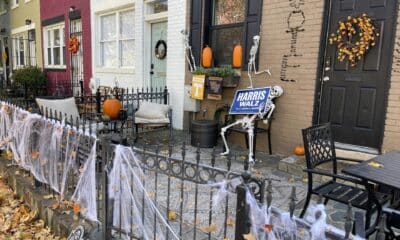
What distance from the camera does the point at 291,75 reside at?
4930 mm

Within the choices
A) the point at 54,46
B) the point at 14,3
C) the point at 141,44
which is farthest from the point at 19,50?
the point at 141,44

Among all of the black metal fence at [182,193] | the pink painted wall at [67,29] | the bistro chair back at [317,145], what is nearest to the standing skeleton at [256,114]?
the black metal fence at [182,193]

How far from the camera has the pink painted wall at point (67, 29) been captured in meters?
9.87

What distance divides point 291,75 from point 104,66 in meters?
6.35

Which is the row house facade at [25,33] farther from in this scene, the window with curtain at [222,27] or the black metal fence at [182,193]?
the black metal fence at [182,193]

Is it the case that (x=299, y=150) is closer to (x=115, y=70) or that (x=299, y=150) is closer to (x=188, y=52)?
(x=188, y=52)

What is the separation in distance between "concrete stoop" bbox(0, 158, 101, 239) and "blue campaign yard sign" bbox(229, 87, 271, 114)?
9.56 ft

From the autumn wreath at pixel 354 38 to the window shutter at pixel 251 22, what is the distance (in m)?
1.33

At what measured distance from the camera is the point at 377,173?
2297mm

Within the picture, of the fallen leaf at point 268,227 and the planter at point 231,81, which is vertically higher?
the planter at point 231,81

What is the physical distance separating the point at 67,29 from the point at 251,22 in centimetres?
789

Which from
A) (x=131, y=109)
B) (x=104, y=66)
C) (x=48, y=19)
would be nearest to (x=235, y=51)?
(x=131, y=109)

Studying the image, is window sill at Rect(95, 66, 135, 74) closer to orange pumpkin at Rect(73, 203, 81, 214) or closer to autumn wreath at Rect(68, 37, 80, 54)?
autumn wreath at Rect(68, 37, 80, 54)

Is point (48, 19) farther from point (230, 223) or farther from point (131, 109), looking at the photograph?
point (230, 223)
